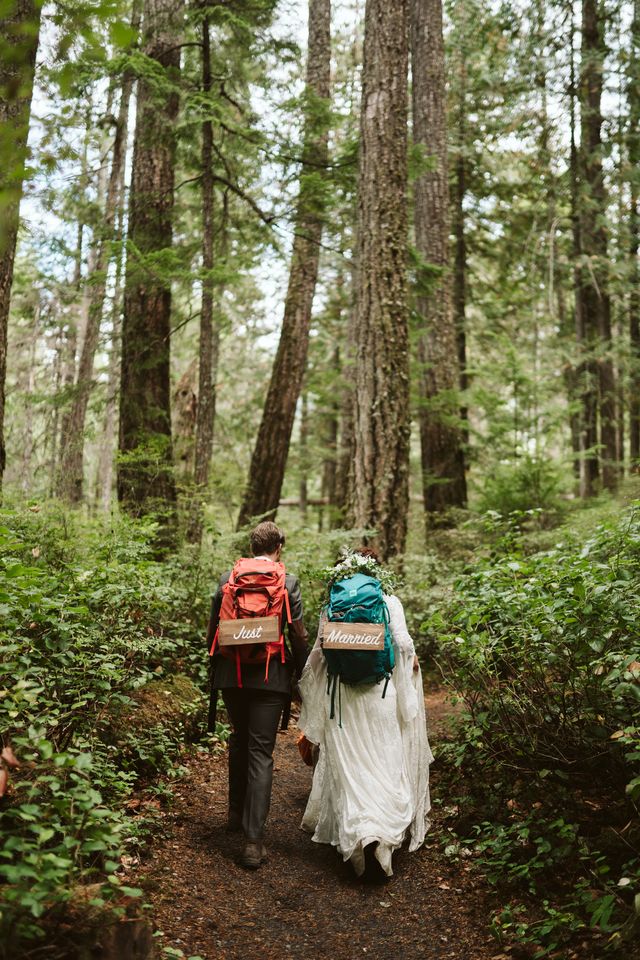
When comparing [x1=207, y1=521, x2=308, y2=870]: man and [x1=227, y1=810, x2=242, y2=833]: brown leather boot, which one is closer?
[x1=207, y1=521, x2=308, y2=870]: man

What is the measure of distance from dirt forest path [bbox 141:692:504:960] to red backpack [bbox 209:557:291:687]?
45.0 inches

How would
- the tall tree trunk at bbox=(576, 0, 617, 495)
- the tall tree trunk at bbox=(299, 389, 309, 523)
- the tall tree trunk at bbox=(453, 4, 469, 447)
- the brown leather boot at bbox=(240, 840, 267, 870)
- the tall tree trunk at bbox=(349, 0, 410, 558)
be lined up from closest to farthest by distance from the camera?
the brown leather boot at bbox=(240, 840, 267, 870)
the tall tree trunk at bbox=(349, 0, 410, 558)
the tall tree trunk at bbox=(576, 0, 617, 495)
the tall tree trunk at bbox=(453, 4, 469, 447)
the tall tree trunk at bbox=(299, 389, 309, 523)

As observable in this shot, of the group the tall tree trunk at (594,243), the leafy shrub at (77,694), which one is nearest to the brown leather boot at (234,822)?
the leafy shrub at (77,694)

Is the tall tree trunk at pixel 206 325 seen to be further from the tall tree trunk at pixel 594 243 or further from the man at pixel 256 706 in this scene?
the tall tree trunk at pixel 594 243

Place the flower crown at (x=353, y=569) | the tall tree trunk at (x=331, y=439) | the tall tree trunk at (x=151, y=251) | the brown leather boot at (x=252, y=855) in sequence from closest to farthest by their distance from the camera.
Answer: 1. the brown leather boot at (x=252, y=855)
2. the flower crown at (x=353, y=569)
3. the tall tree trunk at (x=151, y=251)
4. the tall tree trunk at (x=331, y=439)

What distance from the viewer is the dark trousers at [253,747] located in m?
4.67

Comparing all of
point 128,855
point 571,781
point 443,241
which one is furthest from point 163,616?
point 443,241

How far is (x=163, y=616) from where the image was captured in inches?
277

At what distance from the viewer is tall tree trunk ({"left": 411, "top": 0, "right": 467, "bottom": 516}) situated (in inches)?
492

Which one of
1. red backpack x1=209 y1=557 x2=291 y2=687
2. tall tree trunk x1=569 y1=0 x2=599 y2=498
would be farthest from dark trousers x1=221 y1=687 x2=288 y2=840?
tall tree trunk x1=569 y1=0 x2=599 y2=498

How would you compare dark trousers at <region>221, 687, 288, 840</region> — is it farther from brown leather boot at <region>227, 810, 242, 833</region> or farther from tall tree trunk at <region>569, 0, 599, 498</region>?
tall tree trunk at <region>569, 0, 599, 498</region>

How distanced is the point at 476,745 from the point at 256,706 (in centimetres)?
180

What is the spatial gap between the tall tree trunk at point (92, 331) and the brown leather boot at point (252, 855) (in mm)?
5211

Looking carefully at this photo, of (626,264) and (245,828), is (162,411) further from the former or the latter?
(626,264)
